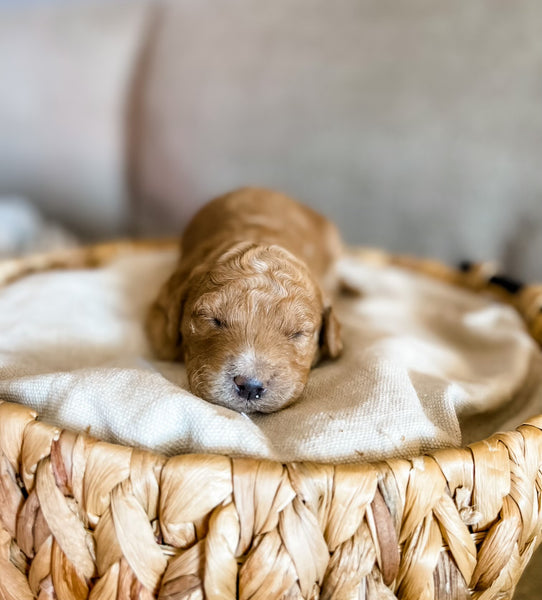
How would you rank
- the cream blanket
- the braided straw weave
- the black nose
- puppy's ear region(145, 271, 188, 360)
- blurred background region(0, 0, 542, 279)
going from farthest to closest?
1. blurred background region(0, 0, 542, 279)
2. puppy's ear region(145, 271, 188, 360)
3. the black nose
4. the cream blanket
5. the braided straw weave

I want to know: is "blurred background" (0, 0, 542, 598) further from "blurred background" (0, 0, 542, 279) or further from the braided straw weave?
the braided straw weave

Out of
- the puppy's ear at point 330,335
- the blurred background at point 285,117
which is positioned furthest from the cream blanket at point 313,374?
the blurred background at point 285,117

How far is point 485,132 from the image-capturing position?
258 centimetres

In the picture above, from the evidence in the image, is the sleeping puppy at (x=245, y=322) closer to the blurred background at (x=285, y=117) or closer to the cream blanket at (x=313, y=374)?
the cream blanket at (x=313, y=374)

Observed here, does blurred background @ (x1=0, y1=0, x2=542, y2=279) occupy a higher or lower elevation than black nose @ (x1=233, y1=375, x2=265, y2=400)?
higher

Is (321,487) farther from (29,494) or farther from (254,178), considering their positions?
(254,178)

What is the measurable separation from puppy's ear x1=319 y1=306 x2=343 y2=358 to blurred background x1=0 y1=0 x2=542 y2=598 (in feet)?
4.17

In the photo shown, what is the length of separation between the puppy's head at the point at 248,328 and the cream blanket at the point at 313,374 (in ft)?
0.20

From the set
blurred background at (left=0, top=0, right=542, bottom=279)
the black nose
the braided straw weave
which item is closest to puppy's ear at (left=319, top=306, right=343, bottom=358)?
the black nose

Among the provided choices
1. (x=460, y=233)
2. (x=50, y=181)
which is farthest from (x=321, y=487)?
(x=50, y=181)

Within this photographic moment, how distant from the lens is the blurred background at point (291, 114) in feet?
8.42

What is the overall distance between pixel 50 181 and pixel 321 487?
10.6 feet

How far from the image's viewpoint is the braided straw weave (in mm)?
969

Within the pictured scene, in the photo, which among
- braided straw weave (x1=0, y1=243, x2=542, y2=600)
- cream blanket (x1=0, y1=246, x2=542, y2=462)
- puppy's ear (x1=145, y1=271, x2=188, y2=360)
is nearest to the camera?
braided straw weave (x1=0, y1=243, x2=542, y2=600)
